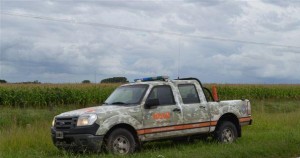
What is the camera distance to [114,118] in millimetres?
11086

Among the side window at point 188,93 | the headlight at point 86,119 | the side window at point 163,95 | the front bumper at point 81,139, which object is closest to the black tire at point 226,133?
the side window at point 188,93

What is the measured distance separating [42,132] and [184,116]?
480 cm

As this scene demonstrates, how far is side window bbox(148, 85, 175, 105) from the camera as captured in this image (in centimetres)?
1237

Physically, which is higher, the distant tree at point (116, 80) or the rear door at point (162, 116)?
the distant tree at point (116, 80)

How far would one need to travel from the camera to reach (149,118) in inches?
466

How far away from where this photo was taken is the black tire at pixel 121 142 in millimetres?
11018

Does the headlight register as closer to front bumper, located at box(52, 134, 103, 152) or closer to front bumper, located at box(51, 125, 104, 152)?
front bumper, located at box(51, 125, 104, 152)

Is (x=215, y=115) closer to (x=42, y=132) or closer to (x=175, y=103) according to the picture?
(x=175, y=103)

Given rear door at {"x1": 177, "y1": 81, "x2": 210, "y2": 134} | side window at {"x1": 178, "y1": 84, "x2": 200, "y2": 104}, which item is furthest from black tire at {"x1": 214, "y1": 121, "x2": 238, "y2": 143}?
side window at {"x1": 178, "y1": 84, "x2": 200, "y2": 104}

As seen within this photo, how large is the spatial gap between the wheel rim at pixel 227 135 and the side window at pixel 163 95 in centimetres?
203

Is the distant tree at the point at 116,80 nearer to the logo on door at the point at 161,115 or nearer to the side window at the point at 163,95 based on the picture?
the side window at the point at 163,95

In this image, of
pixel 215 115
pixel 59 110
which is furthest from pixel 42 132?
pixel 59 110

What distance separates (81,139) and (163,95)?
2688 mm

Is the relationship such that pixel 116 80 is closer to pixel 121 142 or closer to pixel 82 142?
pixel 121 142
